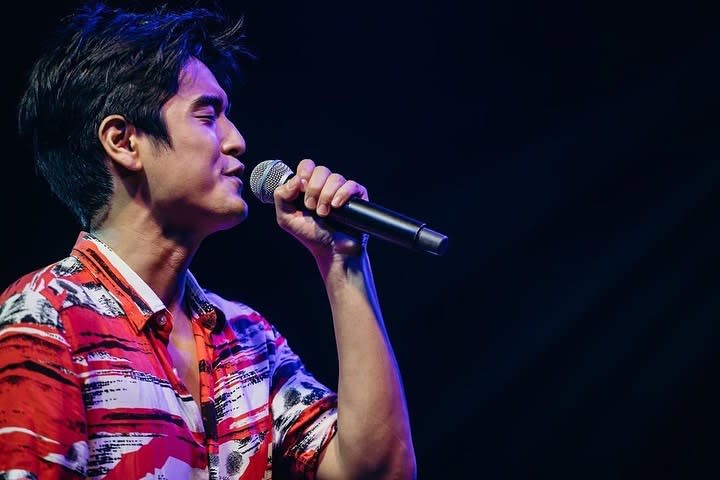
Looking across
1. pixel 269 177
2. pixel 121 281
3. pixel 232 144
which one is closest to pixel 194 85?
pixel 232 144

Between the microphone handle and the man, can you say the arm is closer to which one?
the man

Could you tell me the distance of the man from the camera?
1199 mm

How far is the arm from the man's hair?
0.44 meters

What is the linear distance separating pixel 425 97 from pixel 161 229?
51.0 inches

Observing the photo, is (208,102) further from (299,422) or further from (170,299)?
(299,422)

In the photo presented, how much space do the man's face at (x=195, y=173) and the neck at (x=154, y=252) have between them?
33 millimetres

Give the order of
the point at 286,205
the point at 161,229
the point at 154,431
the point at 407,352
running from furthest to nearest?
the point at 407,352
the point at 161,229
the point at 286,205
the point at 154,431

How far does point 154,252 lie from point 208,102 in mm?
380

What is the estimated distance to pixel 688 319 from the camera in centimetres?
219

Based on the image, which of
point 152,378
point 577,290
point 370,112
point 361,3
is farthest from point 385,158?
point 152,378

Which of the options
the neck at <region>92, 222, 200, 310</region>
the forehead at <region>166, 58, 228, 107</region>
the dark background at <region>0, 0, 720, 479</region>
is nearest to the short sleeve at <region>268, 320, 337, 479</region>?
the neck at <region>92, 222, 200, 310</region>

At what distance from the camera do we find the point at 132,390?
121 cm

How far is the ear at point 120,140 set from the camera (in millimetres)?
1501

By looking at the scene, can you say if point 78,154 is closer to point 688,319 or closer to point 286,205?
point 286,205
